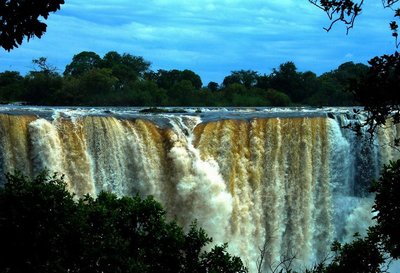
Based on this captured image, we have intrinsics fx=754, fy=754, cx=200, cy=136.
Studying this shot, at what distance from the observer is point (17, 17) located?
509 cm

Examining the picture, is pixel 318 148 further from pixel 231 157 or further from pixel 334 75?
pixel 334 75

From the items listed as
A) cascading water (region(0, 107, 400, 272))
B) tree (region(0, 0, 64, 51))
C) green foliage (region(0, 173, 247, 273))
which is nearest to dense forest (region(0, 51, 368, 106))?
cascading water (region(0, 107, 400, 272))

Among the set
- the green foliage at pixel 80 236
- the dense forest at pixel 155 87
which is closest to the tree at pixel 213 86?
the dense forest at pixel 155 87

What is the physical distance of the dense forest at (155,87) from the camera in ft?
117

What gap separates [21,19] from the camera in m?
5.10

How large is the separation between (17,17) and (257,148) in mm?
12273

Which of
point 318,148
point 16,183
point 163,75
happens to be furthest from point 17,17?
point 163,75

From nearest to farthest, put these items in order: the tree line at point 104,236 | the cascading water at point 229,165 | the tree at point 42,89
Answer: the tree line at point 104,236 → the cascading water at point 229,165 → the tree at point 42,89

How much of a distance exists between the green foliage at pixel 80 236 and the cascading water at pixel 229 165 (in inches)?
181

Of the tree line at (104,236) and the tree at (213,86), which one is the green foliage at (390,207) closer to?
the tree line at (104,236)

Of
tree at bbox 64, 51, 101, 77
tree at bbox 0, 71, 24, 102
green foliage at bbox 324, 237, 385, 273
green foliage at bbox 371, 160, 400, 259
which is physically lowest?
green foliage at bbox 324, 237, 385, 273

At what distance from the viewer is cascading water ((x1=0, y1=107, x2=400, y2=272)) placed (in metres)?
14.5

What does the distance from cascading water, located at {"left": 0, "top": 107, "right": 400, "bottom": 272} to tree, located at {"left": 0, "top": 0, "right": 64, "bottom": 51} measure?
8.78 metres

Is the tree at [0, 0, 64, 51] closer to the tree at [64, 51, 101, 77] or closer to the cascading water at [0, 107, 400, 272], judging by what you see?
the cascading water at [0, 107, 400, 272]
